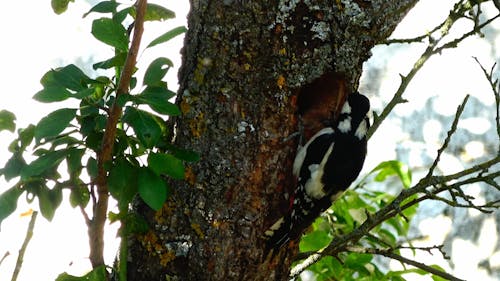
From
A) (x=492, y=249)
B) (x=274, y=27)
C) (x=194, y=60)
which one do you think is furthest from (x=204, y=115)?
(x=492, y=249)

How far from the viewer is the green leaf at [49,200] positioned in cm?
159

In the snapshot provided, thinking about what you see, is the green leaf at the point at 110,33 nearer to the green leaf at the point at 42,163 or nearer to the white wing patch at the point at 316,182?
the green leaf at the point at 42,163

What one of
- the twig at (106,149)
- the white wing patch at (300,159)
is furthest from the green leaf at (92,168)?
the white wing patch at (300,159)

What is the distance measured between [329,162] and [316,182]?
0.14m

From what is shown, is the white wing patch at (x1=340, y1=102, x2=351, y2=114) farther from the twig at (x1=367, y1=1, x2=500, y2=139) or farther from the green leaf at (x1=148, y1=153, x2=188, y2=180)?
the green leaf at (x1=148, y1=153, x2=188, y2=180)

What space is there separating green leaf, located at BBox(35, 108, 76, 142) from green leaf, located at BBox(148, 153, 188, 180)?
17 centimetres

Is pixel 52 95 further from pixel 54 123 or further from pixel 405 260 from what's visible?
pixel 405 260

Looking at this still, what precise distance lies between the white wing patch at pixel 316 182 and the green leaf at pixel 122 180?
57 cm

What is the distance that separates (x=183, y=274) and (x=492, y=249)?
122 inches

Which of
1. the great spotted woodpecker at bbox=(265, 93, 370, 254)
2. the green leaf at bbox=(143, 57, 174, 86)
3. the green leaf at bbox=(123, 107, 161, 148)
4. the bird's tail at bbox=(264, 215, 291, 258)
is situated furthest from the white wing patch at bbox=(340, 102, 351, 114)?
the green leaf at bbox=(123, 107, 161, 148)

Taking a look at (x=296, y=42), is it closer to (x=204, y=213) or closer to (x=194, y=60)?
(x=194, y=60)

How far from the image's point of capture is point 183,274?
1721 mm

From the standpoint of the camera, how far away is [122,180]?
1.53 meters

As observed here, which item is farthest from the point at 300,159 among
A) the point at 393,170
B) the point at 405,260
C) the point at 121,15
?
the point at 393,170
